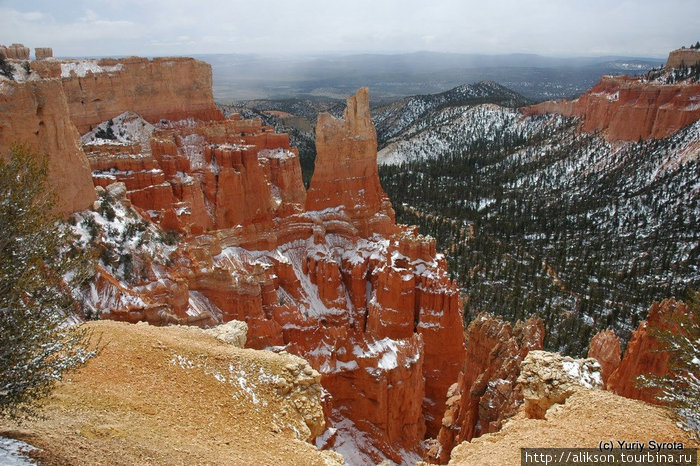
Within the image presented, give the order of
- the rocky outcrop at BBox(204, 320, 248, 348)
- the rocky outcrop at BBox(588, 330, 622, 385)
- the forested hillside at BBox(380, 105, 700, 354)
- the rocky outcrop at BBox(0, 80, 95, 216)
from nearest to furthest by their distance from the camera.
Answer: the rocky outcrop at BBox(204, 320, 248, 348)
the rocky outcrop at BBox(0, 80, 95, 216)
the rocky outcrop at BBox(588, 330, 622, 385)
the forested hillside at BBox(380, 105, 700, 354)

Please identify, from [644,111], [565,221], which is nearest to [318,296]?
[565,221]

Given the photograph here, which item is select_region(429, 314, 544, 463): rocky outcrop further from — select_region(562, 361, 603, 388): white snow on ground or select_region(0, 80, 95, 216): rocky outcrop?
select_region(0, 80, 95, 216): rocky outcrop

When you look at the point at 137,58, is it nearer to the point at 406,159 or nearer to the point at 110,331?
the point at 110,331

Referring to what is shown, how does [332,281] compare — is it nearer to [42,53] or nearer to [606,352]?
[606,352]

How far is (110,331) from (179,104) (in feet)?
158

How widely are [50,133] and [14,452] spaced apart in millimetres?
18257

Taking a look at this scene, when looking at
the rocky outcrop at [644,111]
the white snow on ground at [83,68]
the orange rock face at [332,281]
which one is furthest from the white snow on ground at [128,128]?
the rocky outcrop at [644,111]

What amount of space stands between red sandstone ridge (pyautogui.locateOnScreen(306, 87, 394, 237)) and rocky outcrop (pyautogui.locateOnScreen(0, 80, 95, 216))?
695 inches

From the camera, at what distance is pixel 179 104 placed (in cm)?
5603

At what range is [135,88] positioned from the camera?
5247 cm

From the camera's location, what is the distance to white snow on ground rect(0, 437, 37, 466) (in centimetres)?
707

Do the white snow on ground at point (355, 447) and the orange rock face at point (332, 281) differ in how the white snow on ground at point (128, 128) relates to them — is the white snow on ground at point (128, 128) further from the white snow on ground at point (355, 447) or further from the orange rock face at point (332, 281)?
the white snow on ground at point (355, 447)

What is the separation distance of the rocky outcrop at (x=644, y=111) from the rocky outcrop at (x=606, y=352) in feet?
Answer: 291

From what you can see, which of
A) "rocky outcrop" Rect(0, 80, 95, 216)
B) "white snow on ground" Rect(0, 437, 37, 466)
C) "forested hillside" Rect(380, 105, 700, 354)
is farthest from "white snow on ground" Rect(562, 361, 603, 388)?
"forested hillside" Rect(380, 105, 700, 354)
